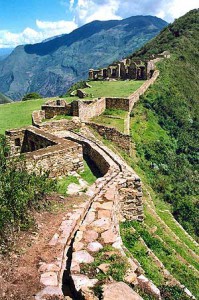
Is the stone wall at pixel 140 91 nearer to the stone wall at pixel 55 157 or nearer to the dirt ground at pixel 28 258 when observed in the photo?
the stone wall at pixel 55 157

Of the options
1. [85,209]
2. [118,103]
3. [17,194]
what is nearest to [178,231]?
[85,209]

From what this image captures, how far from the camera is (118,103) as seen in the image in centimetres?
3000

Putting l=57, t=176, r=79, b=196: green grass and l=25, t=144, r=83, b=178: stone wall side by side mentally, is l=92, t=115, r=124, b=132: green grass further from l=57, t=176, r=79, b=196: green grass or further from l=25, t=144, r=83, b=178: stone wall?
l=57, t=176, r=79, b=196: green grass

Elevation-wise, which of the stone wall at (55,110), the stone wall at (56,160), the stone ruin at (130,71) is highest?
the stone ruin at (130,71)

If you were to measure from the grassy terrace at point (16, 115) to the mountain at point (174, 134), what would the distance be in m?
7.35

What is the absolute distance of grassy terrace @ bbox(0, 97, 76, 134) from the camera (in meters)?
22.8

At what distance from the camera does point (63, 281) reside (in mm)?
6797

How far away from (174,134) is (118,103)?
6256 millimetres

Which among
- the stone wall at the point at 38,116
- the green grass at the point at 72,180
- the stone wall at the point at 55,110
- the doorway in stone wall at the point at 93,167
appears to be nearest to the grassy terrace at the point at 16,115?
the stone wall at the point at 38,116

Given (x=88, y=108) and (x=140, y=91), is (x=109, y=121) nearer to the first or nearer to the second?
(x=88, y=108)

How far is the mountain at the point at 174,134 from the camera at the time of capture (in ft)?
68.9

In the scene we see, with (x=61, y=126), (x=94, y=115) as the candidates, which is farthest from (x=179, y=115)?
(x=61, y=126)

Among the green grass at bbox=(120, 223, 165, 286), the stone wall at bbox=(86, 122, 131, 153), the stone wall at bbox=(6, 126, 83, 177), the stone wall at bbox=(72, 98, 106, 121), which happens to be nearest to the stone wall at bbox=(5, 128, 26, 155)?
the stone wall at bbox=(6, 126, 83, 177)

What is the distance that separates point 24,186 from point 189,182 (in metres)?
17.1
